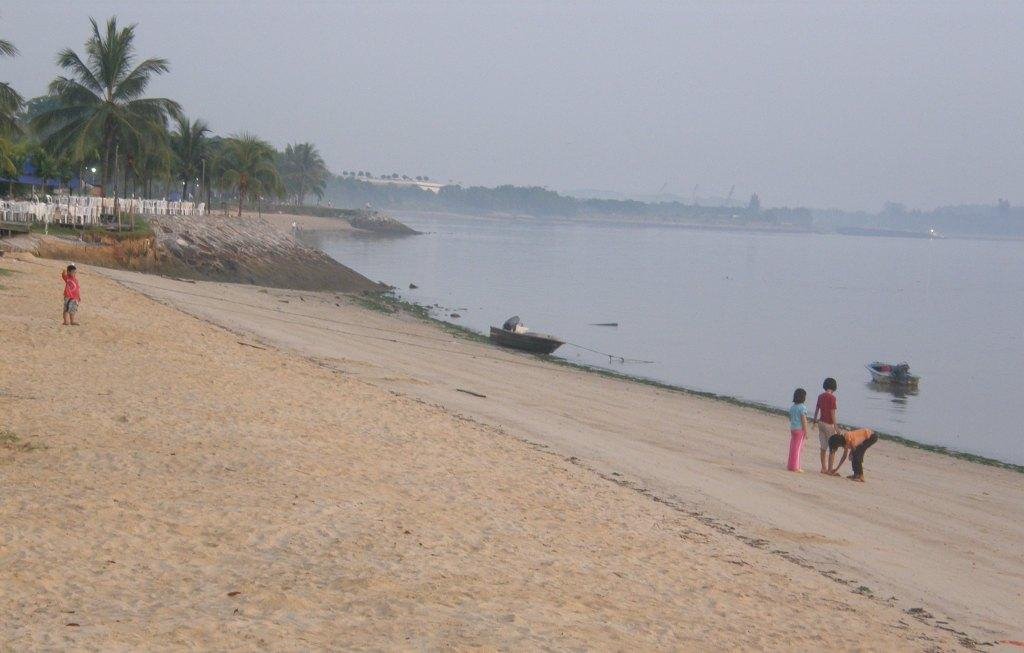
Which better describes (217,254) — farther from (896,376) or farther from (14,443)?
(14,443)

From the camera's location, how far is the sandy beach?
6.66 meters

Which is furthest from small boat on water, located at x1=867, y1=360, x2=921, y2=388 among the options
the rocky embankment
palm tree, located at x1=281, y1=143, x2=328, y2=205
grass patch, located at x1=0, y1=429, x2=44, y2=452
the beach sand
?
palm tree, located at x1=281, y1=143, x2=328, y2=205

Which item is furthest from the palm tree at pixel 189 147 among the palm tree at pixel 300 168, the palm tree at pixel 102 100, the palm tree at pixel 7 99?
the palm tree at pixel 300 168

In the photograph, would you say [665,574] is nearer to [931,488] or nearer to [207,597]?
[207,597]

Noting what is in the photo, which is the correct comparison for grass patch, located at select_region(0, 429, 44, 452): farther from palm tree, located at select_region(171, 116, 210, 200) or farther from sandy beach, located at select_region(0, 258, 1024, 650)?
palm tree, located at select_region(171, 116, 210, 200)

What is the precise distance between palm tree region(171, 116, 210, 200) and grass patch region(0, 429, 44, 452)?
53.3 m

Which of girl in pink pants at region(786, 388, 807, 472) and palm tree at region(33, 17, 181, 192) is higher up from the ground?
palm tree at region(33, 17, 181, 192)

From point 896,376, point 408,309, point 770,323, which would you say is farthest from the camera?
point 770,323

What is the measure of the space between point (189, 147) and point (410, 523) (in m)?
57.4

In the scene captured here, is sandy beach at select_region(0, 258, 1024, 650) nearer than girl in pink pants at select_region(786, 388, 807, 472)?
Yes

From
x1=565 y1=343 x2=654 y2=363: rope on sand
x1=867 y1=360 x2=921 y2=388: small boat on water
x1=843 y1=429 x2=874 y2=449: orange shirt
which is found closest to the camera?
x1=843 y1=429 x2=874 y2=449: orange shirt

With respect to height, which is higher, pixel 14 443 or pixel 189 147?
pixel 189 147

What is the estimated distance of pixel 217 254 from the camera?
41.8 metres

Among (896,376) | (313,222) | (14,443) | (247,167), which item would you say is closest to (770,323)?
(896,376)
